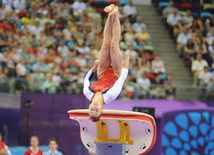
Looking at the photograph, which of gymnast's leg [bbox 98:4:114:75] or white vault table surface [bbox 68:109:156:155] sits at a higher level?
gymnast's leg [bbox 98:4:114:75]

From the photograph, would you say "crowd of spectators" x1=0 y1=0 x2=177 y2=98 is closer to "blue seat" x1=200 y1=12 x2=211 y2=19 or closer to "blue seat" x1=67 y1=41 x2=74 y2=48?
"blue seat" x1=67 y1=41 x2=74 y2=48

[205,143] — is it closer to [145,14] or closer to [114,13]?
[114,13]

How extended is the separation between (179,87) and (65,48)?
3827 millimetres

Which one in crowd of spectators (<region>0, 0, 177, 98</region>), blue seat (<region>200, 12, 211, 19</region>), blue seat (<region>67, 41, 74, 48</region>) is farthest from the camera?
blue seat (<region>200, 12, 211, 19</region>)

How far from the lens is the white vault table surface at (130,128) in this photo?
4.20m

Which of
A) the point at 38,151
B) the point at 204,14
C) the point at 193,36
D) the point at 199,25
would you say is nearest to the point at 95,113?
the point at 38,151

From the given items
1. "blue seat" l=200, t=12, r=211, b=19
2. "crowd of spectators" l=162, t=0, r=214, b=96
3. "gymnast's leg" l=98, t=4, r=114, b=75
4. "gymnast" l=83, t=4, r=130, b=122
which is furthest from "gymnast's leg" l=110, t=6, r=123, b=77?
"blue seat" l=200, t=12, r=211, b=19

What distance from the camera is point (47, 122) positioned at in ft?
28.1

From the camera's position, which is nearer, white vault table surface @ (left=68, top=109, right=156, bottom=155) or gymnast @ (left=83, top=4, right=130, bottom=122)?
white vault table surface @ (left=68, top=109, right=156, bottom=155)

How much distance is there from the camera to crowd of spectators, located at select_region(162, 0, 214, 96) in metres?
10.7

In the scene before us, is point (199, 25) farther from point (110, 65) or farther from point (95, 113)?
point (95, 113)

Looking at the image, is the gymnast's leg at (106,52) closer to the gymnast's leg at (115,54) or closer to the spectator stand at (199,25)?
the gymnast's leg at (115,54)

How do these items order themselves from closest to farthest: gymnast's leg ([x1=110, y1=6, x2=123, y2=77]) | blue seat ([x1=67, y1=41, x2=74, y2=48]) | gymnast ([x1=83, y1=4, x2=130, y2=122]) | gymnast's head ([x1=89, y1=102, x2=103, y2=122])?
gymnast's head ([x1=89, y1=102, x2=103, y2=122]) < gymnast ([x1=83, y1=4, x2=130, y2=122]) < gymnast's leg ([x1=110, y1=6, x2=123, y2=77]) < blue seat ([x1=67, y1=41, x2=74, y2=48])

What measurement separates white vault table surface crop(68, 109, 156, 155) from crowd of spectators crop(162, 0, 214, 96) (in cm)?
512
